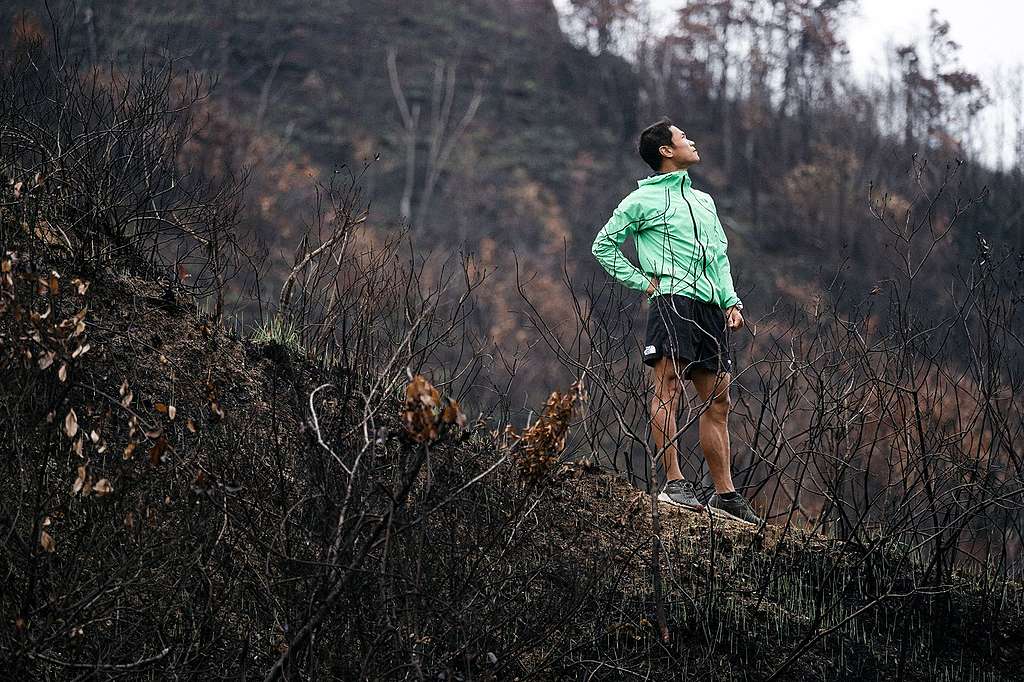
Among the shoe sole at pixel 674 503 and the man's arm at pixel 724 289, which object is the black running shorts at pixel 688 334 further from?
the shoe sole at pixel 674 503

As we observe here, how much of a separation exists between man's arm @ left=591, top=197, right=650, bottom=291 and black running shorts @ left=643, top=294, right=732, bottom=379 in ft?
0.45

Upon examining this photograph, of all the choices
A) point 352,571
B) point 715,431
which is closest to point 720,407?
point 715,431

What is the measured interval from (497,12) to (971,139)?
21.0 metres

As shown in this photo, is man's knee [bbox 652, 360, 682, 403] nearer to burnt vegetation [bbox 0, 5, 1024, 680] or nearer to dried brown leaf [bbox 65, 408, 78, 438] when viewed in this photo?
burnt vegetation [bbox 0, 5, 1024, 680]

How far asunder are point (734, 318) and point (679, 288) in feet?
0.90

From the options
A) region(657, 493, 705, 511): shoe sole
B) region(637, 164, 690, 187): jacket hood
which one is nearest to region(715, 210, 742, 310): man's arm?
region(637, 164, 690, 187): jacket hood

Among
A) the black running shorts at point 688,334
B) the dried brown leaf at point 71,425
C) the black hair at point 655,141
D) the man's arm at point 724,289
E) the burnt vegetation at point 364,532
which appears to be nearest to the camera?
the dried brown leaf at point 71,425

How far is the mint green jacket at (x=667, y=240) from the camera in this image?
493 centimetres

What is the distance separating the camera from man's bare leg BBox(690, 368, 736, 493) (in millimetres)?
4973

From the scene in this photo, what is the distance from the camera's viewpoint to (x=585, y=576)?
4.03 m

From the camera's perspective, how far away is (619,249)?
498 centimetres

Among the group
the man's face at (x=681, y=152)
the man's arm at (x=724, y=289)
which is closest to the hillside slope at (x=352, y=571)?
the man's arm at (x=724, y=289)

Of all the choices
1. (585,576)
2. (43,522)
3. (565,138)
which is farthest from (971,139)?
(43,522)

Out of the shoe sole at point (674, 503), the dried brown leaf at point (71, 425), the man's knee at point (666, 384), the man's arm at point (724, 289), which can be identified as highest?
the dried brown leaf at point (71, 425)
